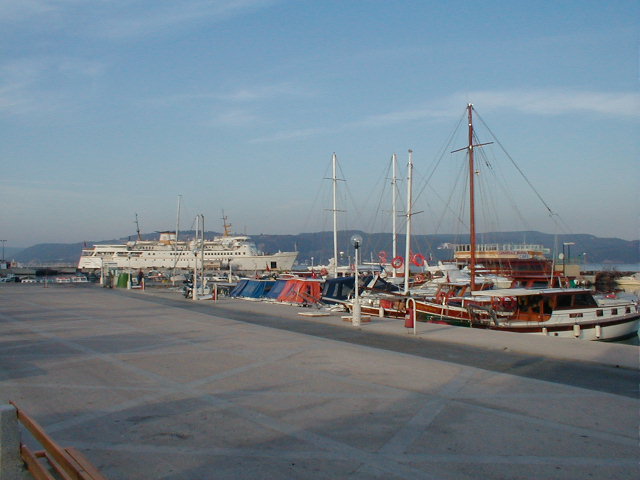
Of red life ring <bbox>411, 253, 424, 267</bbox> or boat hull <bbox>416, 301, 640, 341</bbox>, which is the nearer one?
boat hull <bbox>416, 301, 640, 341</bbox>

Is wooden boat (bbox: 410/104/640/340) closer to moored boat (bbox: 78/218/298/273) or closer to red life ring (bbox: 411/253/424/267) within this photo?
red life ring (bbox: 411/253/424/267)

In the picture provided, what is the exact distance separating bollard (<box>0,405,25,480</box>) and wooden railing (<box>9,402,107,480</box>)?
102 mm

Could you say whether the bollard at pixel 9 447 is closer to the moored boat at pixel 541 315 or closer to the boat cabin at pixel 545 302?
the moored boat at pixel 541 315

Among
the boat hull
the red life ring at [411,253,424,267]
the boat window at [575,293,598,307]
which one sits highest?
the red life ring at [411,253,424,267]

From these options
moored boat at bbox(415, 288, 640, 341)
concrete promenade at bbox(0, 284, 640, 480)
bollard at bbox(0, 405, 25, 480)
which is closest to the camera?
bollard at bbox(0, 405, 25, 480)

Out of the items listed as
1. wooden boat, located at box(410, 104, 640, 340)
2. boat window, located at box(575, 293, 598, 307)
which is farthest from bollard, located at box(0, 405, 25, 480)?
boat window, located at box(575, 293, 598, 307)

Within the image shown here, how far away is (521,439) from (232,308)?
20.6m

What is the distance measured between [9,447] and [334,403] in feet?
14.9

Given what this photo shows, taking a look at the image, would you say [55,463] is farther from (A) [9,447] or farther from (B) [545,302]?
(B) [545,302]

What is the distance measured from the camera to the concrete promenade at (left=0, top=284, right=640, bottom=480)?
6277 mm

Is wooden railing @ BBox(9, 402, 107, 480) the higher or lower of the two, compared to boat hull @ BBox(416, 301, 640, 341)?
higher

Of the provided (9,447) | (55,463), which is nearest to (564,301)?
(55,463)

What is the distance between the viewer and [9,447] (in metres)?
5.43

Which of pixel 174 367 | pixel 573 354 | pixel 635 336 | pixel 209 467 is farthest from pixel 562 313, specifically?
pixel 209 467
